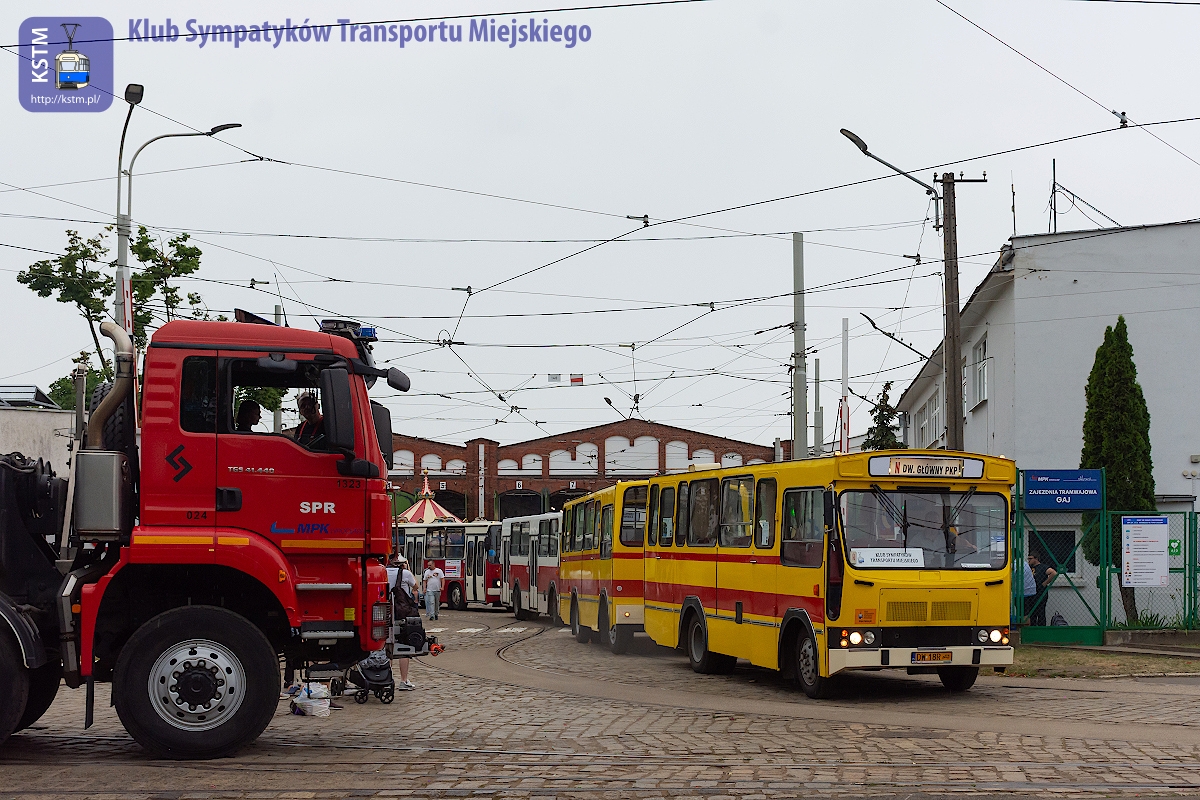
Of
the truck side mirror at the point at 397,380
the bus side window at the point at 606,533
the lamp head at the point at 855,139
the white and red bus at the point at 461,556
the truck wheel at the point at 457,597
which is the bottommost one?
the truck wheel at the point at 457,597

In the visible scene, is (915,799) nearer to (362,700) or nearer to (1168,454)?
(362,700)

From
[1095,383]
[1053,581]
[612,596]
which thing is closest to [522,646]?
[612,596]

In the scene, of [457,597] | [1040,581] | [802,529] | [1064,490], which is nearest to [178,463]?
[802,529]

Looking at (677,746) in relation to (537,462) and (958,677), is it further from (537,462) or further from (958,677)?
(537,462)

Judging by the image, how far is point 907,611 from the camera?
14750 mm

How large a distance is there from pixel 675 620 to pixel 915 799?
11.5 m

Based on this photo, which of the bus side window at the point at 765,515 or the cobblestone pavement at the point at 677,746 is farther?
the bus side window at the point at 765,515

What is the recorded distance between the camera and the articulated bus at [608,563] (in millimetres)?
23219

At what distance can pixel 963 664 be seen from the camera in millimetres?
14906

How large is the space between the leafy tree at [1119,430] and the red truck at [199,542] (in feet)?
56.7

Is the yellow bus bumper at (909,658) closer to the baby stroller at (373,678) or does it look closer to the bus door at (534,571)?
the baby stroller at (373,678)

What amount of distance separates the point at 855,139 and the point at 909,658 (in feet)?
36.5

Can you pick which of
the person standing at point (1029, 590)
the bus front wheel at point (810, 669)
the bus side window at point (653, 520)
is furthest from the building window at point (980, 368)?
the bus front wheel at point (810, 669)

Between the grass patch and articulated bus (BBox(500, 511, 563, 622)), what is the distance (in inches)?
494
